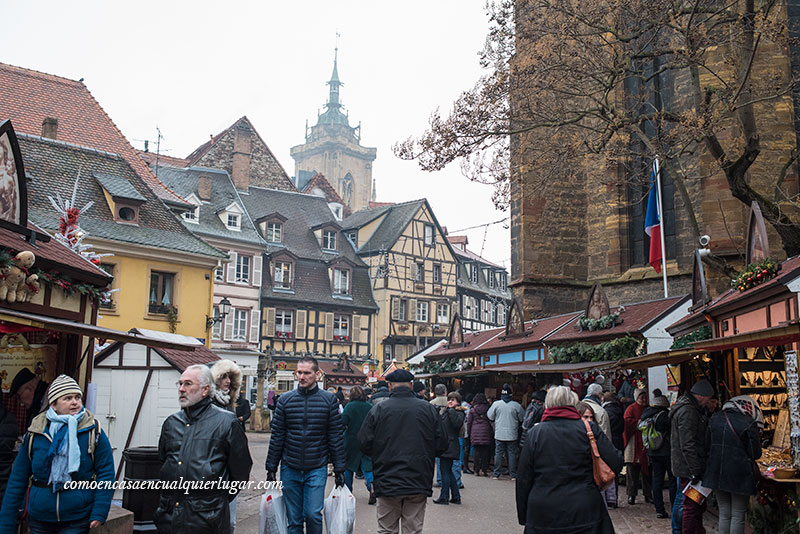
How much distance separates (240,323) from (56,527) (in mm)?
35530

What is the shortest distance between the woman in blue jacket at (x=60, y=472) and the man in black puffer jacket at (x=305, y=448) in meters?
1.82

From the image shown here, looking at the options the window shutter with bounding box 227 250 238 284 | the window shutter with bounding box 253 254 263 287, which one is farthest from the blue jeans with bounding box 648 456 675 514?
the window shutter with bounding box 253 254 263 287

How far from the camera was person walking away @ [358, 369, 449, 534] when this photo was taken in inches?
267

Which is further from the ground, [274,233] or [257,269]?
[274,233]

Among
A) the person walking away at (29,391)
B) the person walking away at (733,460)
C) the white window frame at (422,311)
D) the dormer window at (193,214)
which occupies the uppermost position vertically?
the dormer window at (193,214)

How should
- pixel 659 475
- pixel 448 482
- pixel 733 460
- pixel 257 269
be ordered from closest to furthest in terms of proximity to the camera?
pixel 733 460, pixel 659 475, pixel 448 482, pixel 257 269

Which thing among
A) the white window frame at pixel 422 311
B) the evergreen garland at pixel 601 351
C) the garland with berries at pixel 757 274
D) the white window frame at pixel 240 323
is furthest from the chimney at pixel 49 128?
the white window frame at pixel 422 311

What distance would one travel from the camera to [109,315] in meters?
26.2

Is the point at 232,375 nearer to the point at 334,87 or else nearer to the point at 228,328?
the point at 228,328

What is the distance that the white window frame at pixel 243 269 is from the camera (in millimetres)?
40719

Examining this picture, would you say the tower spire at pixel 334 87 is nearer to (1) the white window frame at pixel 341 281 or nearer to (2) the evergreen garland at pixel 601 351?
(1) the white window frame at pixel 341 281

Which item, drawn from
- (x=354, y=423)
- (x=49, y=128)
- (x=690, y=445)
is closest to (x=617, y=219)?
(x=354, y=423)

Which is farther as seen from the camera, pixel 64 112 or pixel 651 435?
pixel 64 112

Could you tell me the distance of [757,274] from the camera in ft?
31.9
